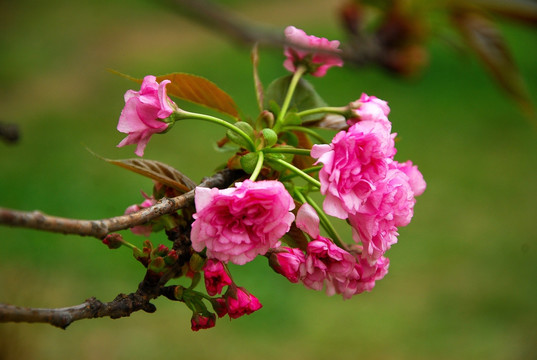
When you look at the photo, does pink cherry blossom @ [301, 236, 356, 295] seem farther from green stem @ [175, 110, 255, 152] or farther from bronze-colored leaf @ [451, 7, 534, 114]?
bronze-colored leaf @ [451, 7, 534, 114]

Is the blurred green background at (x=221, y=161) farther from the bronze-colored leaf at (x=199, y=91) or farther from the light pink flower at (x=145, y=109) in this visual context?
the light pink flower at (x=145, y=109)

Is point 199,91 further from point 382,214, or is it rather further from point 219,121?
point 382,214

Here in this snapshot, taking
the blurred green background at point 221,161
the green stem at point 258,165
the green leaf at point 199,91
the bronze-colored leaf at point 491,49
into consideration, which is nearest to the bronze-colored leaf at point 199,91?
the green leaf at point 199,91

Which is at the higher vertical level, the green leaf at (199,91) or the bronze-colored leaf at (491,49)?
the green leaf at (199,91)

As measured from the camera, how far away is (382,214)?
0.52 meters

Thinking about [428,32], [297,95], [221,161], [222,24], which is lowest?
[221,161]

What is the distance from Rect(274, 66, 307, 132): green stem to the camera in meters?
0.62

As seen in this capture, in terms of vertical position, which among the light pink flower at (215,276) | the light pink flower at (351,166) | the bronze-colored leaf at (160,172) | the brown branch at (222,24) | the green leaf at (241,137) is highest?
the brown branch at (222,24)

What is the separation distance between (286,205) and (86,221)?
0.57ft

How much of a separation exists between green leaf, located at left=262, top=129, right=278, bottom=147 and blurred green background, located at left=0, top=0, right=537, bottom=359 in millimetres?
277

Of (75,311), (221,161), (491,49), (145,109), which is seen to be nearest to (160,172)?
(145,109)

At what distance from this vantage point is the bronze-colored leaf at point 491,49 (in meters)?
1.18

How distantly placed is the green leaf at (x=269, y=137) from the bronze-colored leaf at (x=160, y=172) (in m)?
0.08

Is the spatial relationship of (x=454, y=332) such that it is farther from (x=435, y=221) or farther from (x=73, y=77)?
(x=73, y=77)
